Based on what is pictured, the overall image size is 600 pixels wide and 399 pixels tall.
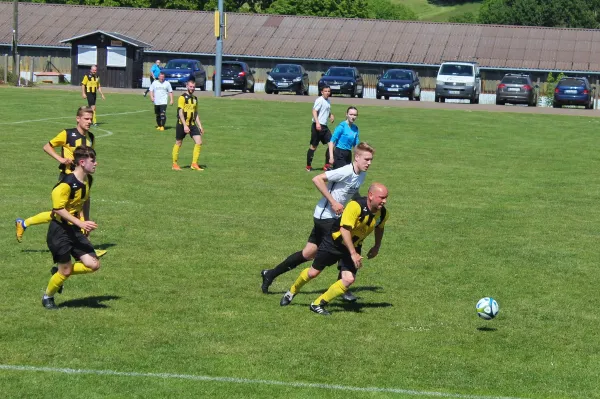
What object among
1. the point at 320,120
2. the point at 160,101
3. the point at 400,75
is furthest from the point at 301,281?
the point at 400,75

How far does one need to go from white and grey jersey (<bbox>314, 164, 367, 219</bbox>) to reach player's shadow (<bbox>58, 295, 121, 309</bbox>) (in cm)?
256

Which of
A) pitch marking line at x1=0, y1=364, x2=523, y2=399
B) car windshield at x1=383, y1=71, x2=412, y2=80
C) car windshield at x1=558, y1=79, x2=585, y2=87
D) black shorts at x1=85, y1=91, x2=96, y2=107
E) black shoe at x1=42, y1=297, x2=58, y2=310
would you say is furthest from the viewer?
car windshield at x1=383, y1=71, x2=412, y2=80

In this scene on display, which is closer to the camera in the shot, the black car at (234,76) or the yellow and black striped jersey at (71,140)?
the yellow and black striped jersey at (71,140)

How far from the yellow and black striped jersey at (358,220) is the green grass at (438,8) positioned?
140 meters

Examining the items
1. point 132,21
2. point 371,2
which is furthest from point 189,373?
point 371,2

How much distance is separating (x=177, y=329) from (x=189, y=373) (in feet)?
5.05

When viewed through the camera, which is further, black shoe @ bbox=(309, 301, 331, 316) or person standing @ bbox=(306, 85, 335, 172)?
person standing @ bbox=(306, 85, 335, 172)

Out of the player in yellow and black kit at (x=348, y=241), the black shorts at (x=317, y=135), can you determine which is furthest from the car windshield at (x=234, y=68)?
the player in yellow and black kit at (x=348, y=241)

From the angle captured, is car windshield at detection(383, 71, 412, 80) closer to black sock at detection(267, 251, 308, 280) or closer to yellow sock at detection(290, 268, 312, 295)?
black sock at detection(267, 251, 308, 280)

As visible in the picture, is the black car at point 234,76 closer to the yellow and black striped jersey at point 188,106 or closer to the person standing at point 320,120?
the person standing at point 320,120

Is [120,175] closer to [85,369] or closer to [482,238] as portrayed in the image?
[482,238]

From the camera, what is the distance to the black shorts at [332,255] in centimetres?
1128

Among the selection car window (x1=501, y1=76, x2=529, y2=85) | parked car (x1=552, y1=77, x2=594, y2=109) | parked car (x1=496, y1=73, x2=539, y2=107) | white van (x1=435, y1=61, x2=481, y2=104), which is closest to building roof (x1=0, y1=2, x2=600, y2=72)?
car window (x1=501, y1=76, x2=529, y2=85)

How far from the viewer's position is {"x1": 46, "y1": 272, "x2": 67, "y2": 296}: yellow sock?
36.1 feet
